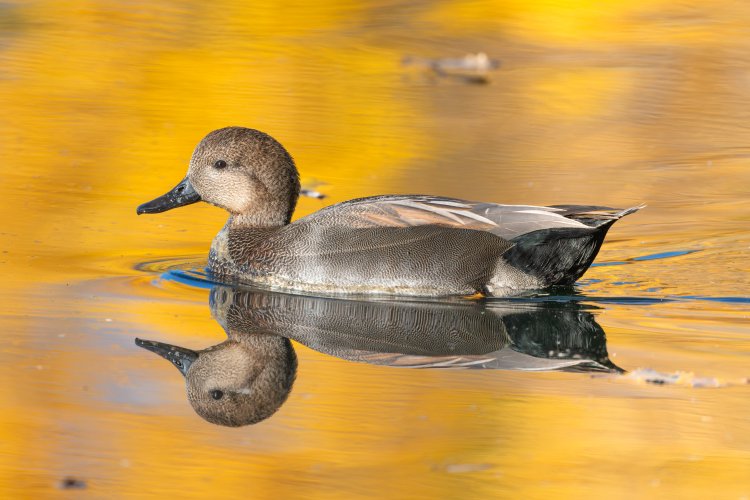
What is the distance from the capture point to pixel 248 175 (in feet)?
28.7

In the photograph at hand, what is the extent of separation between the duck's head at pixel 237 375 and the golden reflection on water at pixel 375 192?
0.30ft

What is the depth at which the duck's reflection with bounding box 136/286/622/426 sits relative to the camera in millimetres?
6206

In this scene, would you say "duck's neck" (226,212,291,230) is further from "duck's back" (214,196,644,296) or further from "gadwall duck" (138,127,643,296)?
"duck's back" (214,196,644,296)

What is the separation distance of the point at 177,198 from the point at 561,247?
94.6 inches

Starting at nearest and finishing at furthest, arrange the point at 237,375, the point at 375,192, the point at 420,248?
the point at 237,375
the point at 420,248
the point at 375,192

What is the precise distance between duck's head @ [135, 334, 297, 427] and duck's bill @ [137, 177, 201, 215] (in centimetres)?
202

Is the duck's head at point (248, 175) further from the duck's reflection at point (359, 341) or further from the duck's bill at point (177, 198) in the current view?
the duck's reflection at point (359, 341)

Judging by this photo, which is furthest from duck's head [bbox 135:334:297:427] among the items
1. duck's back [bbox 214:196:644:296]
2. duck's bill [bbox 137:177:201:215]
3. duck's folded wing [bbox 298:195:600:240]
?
duck's bill [bbox 137:177:201:215]

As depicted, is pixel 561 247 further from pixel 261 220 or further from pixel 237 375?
pixel 237 375

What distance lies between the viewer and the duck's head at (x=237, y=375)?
589cm

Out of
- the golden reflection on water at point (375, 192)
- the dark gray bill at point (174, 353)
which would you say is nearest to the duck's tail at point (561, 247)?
the golden reflection on water at point (375, 192)

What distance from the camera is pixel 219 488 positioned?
4.90 metres

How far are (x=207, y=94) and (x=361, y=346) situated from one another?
7224mm

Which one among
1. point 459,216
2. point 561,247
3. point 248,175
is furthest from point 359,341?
point 248,175
